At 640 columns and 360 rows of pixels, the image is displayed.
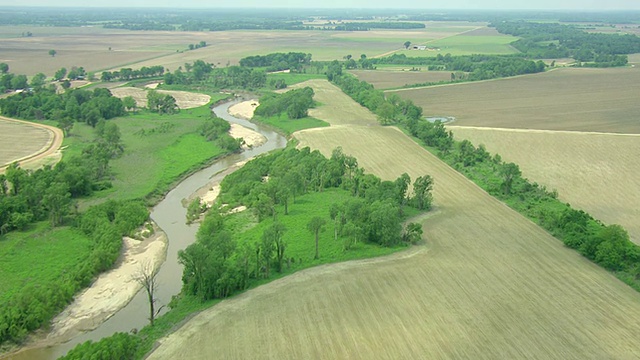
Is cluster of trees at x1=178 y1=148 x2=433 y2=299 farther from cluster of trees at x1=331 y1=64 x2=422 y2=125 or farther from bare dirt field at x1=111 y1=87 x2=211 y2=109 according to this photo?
bare dirt field at x1=111 y1=87 x2=211 y2=109

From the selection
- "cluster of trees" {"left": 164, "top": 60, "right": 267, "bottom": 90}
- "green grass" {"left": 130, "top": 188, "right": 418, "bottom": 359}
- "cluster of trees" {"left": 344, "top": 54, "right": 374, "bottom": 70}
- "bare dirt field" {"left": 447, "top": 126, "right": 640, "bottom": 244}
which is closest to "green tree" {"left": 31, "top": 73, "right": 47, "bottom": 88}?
"cluster of trees" {"left": 164, "top": 60, "right": 267, "bottom": 90}

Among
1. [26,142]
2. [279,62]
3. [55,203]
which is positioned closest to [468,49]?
[279,62]

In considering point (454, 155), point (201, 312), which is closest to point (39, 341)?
point (201, 312)

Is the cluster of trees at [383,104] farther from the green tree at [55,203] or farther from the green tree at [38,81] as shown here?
the green tree at [38,81]

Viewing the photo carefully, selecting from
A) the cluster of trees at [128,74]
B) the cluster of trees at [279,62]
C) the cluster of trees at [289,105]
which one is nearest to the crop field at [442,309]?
the cluster of trees at [289,105]

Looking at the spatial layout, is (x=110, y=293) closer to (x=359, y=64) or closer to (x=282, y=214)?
(x=282, y=214)

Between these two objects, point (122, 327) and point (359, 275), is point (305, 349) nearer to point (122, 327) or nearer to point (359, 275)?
point (359, 275)
